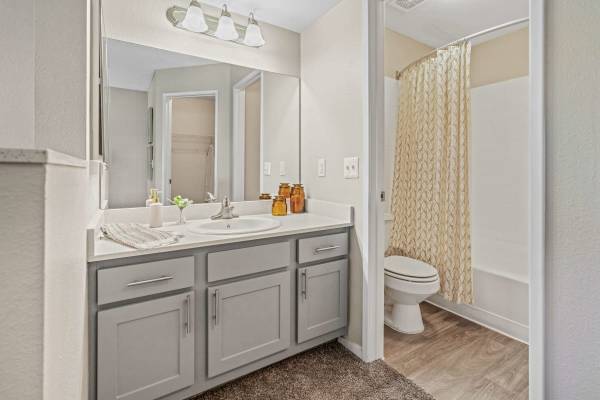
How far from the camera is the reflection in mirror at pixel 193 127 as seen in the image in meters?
1.70

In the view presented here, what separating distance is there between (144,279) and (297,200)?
47.2 inches

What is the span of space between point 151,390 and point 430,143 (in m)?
2.31

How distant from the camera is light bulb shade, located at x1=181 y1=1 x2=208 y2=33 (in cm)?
175

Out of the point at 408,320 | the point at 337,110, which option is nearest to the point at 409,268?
the point at 408,320

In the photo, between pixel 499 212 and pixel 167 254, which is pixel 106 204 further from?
pixel 499 212

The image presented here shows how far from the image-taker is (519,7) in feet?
7.00

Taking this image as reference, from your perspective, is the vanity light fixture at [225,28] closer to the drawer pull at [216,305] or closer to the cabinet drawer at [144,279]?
the cabinet drawer at [144,279]

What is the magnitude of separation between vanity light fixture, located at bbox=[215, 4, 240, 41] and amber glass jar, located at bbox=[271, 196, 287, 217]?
1.08m

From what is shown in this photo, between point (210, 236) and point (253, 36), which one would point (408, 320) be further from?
point (253, 36)

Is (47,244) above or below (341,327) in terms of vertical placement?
above

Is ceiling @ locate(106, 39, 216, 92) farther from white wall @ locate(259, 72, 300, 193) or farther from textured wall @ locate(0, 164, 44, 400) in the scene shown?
textured wall @ locate(0, 164, 44, 400)

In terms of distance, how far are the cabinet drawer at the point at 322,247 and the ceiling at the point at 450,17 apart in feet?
5.66
